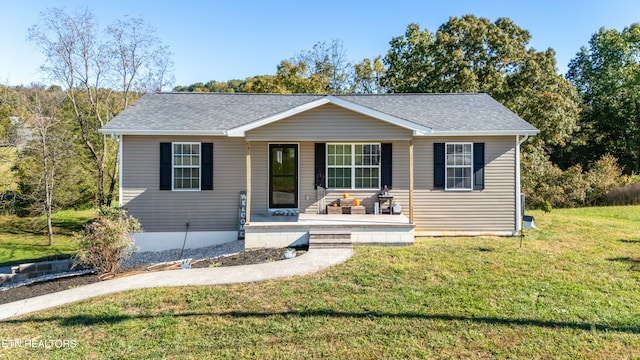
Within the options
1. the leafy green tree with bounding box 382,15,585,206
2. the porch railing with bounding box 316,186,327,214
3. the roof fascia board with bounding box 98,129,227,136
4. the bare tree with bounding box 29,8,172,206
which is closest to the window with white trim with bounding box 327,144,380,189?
the porch railing with bounding box 316,186,327,214

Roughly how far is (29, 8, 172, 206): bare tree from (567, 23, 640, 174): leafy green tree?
88.5ft

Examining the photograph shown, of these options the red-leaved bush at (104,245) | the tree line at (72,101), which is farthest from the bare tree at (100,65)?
the red-leaved bush at (104,245)

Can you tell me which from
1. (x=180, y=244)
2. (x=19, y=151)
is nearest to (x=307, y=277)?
(x=180, y=244)

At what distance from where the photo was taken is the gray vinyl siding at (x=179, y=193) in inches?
378

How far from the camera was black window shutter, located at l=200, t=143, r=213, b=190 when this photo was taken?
9727mm

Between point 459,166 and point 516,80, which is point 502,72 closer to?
point 516,80

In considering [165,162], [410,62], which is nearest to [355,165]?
[165,162]

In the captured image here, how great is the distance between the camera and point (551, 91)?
704 inches

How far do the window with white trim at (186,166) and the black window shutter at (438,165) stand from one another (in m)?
6.68

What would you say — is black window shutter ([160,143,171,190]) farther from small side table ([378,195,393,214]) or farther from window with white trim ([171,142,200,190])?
small side table ([378,195,393,214])

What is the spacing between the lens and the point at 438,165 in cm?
986

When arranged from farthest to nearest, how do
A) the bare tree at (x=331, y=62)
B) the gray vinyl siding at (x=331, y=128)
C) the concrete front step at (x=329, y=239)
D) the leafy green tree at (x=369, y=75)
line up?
the bare tree at (x=331, y=62) < the leafy green tree at (x=369, y=75) < the gray vinyl siding at (x=331, y=128) < the concrete front step at (x=329, y=239)

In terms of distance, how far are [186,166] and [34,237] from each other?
10.8m

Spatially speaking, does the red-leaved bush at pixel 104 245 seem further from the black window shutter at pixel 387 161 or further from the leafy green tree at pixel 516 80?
the leafy green tree at pixel 516 80
